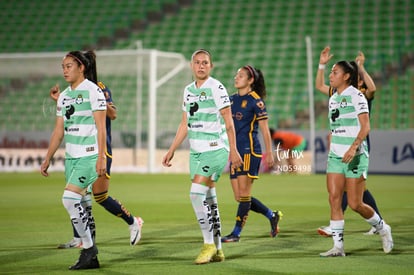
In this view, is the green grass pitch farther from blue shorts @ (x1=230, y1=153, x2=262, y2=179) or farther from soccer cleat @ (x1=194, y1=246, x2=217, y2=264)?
blue shorts @ (x1=230, y1=153, x2=262, y2=179)

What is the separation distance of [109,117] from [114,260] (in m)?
1.58

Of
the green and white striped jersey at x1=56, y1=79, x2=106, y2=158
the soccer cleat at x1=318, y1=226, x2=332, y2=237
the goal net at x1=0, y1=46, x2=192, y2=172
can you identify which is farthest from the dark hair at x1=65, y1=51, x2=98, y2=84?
the goal net at x1=0, y1=46, x2=192, y2=172

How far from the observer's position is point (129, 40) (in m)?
33.0

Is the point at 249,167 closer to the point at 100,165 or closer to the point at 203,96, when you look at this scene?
the point at 203,96

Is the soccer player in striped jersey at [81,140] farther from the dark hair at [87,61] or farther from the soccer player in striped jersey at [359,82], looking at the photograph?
the soccer player in striped jersey at [359,82]

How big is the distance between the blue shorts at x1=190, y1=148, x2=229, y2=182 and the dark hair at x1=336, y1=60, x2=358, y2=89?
4.98 ft

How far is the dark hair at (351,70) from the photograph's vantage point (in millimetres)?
8141

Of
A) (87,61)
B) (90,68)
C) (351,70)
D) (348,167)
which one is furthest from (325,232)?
(87,61)

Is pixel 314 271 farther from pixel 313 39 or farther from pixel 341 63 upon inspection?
pixel 313 39

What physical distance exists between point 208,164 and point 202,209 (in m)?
0.42

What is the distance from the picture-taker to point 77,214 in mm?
7266

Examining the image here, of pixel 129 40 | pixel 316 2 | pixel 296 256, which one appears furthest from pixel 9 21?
pixel 296 256

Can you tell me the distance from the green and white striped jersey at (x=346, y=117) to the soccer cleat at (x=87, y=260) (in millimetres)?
2555

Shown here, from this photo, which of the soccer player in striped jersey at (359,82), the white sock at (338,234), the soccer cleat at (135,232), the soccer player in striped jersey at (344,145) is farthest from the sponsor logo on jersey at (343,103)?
the soccer cleat at (135,232)
